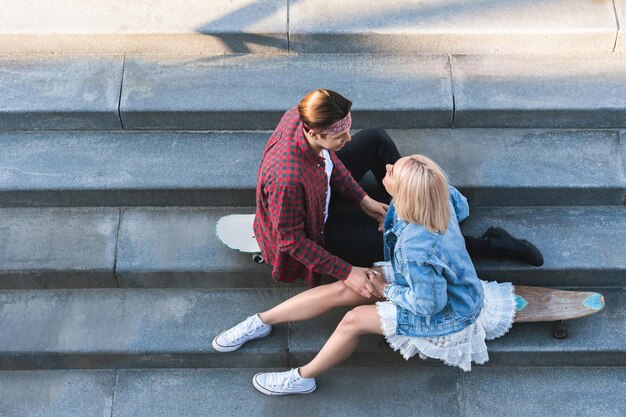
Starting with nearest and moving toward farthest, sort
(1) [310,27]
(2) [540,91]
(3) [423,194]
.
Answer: (3) [423,194]
(2) [540,91]
(1) [310,27]

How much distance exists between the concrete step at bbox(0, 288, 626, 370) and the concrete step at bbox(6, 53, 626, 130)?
1.05 meters

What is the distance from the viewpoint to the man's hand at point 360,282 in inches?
150

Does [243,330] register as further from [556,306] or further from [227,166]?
[556,306]

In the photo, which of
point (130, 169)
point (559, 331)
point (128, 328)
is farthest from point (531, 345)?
point (130, 169)

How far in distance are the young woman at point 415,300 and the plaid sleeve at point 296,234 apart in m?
0.18

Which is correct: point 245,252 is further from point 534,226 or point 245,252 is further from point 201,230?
point 534,226

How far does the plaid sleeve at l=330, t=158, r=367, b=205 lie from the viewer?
4.04m

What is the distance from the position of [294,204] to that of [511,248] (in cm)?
130

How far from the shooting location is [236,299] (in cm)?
440

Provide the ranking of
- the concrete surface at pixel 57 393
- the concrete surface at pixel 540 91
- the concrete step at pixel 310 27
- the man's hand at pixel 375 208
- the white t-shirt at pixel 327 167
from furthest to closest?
the concrete step at pixel 310 27 < the concrete surface at pixel 540 91 < the concrete surface at pixel 57 393 < the man's hand at pixel 375 208 < the white t-shirt at pixel 327 167

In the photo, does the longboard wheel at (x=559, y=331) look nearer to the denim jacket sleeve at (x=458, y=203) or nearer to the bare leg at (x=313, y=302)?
the denim jacket sleeve at (x=458, y=203)

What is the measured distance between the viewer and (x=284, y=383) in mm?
4164

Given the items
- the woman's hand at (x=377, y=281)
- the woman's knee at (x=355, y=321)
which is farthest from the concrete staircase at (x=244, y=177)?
the woman's hand at (x=377, y=281)

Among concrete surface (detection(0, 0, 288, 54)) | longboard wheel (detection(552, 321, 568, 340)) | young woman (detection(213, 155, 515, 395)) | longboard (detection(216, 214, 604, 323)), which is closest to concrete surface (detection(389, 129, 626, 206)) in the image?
young woman (detection(213, 155, 515, 395))
